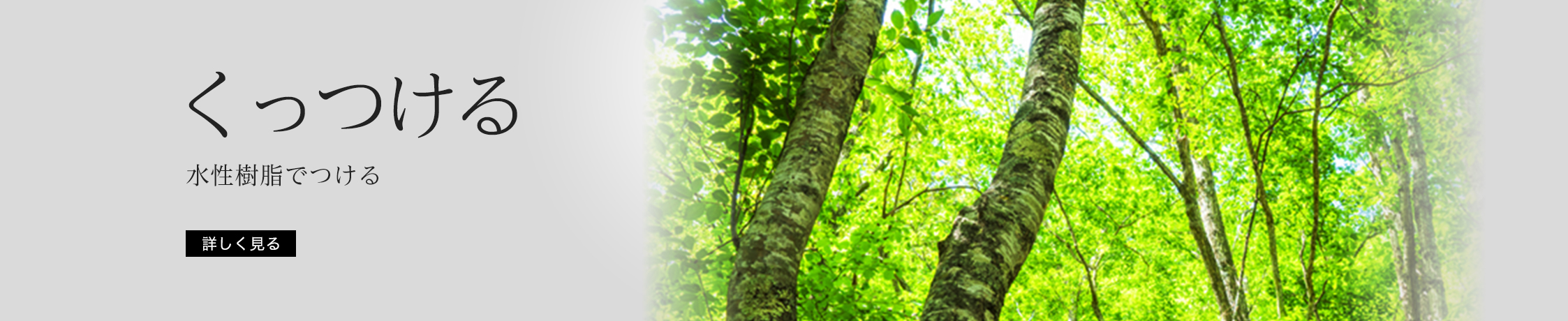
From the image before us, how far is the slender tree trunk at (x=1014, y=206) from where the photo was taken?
1872 millimetres

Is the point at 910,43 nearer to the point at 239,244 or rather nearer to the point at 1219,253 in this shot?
the point at 239,244

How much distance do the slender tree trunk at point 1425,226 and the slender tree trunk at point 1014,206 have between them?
7367 millimetres

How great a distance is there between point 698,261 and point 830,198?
433 centimetres

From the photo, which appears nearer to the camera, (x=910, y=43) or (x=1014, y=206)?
(x=1014, y=206)

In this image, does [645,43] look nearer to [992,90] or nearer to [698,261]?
[698,261]

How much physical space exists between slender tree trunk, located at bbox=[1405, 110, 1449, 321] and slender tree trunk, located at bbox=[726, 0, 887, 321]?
25.8 feet

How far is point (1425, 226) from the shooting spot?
7.99 meters

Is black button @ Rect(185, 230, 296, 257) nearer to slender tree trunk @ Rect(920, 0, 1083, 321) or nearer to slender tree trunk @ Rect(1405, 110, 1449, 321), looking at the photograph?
slender tree trunk @ Rect(920, 0, 1083, 321)

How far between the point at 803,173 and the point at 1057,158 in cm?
74

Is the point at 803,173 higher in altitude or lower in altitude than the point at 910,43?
lower

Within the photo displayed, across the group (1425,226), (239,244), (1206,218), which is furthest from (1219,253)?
(239,244)

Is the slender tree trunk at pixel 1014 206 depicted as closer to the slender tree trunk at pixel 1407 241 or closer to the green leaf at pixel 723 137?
the green leaf at pixel 723 137

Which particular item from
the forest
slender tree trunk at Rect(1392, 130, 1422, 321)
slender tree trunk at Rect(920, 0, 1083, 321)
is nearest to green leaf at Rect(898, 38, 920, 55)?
the forest

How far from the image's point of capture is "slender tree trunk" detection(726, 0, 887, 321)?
73.9 inches
